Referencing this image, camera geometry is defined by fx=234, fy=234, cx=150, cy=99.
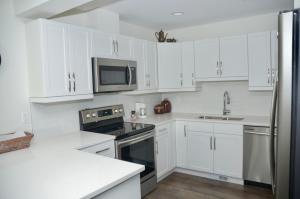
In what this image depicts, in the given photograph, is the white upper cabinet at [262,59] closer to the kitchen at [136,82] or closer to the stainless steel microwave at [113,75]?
the kitchen at [136,82]

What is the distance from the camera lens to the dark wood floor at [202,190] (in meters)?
3.02

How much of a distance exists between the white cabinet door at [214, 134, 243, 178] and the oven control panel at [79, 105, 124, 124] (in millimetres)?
1468

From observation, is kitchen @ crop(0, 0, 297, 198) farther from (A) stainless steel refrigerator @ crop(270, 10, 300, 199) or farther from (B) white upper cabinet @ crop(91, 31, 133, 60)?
(A) stainless steel refrigerator @ crop(270, 10, 300, 199)

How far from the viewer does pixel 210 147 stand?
11.4 ft

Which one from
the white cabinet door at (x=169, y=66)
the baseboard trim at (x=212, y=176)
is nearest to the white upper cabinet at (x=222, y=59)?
the white cabinet door at (x=169, y=66)

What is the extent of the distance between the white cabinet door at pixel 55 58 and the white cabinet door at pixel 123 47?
0.77 m

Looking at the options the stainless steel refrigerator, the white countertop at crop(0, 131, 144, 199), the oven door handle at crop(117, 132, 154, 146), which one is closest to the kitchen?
the white countertop at crop(0, 131, 144, 199)

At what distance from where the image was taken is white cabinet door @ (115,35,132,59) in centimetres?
306

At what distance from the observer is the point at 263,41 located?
327 centimetres

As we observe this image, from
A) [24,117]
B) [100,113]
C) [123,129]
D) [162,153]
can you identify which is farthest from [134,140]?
[24,117]

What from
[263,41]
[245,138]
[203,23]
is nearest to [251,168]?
[245,138]

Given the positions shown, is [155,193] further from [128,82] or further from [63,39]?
[63,39]

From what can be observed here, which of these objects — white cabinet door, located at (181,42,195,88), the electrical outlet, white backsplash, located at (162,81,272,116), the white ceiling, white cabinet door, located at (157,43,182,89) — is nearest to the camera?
the electrical outlet

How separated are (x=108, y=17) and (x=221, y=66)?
1819mm
